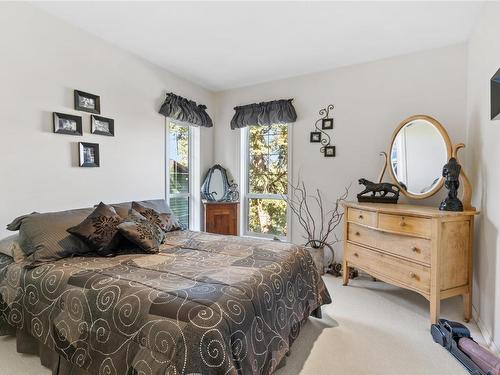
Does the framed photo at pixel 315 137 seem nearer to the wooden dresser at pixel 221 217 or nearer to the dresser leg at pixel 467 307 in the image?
the wooden dresser at pixel 221 217

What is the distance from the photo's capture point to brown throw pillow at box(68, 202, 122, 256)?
6.69 ft

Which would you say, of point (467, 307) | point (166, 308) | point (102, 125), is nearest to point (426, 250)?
point (467, 307)

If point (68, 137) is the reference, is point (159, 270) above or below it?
below

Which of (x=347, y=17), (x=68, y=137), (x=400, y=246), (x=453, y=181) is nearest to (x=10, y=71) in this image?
(x=68, y=137)

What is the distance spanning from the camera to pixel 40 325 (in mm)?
1610

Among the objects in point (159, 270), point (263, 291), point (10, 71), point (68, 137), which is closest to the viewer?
point (263, 291)

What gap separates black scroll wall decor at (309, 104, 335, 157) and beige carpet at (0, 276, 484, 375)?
5.69 ft

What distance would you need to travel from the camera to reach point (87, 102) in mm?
2598

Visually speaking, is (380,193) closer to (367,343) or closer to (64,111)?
(367,343)

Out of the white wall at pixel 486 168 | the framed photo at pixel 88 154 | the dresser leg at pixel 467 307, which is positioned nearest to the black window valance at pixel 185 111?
the framed photo at pixel 88 154

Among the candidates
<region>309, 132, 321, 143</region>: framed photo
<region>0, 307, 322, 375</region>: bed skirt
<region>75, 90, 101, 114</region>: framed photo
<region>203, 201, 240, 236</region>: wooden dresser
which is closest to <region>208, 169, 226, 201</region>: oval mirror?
<region>203, 201, 240, 236</region>: wooden dresser

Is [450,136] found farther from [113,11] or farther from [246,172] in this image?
[113,11]

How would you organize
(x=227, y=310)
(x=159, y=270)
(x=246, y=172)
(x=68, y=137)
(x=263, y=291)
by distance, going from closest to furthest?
(x=227, y=310)
(x=263, y=291)
(x=159, y=270)
(x=68, y=137)
(x=246, y=172)

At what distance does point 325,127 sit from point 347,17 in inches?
53.2
